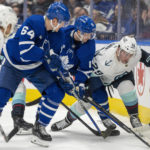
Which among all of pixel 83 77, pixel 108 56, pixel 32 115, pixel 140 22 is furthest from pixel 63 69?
pixel 140 22

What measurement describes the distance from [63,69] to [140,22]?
64.7 inches

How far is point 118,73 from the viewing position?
9.82 feet

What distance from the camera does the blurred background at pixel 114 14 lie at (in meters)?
4.20

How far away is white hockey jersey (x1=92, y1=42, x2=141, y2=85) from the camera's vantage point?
2965 mm

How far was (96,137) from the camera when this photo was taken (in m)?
3.10

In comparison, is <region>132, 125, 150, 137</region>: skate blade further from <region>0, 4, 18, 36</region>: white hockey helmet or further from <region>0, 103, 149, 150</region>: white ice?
<region>0, 4, 18, 36</region>: white hockey helmet

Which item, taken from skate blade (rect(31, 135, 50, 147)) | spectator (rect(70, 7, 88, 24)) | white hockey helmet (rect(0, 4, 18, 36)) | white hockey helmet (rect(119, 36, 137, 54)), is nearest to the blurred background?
spectator (rect(70, 7, 88, 24))

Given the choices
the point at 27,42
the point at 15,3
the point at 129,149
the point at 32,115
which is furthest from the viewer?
the point at 15,3

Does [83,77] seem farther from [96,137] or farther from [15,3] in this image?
→ [15,3]

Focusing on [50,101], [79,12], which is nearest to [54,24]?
[50,101]

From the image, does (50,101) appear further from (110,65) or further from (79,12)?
(79,12)

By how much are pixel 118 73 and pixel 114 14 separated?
1.68 m

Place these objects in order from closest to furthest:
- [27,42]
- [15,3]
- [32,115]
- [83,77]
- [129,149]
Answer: [27,42] → [129,149] → [83,77] → [32,115] → [15,3]

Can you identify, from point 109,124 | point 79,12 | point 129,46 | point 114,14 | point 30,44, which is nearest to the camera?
point 30,44
